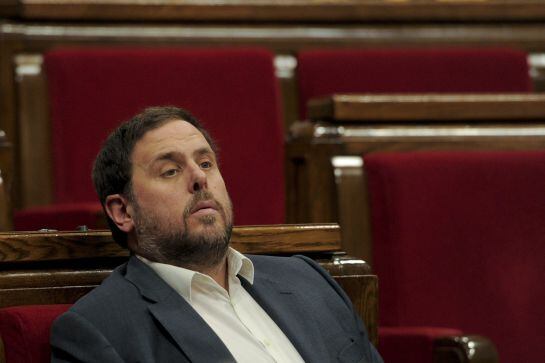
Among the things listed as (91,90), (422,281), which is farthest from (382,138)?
(91,90)

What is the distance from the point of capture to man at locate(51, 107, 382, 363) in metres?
0.37

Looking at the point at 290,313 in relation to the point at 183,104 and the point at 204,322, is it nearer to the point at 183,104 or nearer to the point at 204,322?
the point at 204,322

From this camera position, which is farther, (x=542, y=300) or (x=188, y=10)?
(x=188, y=10)

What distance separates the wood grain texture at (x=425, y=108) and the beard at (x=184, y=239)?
153 mm

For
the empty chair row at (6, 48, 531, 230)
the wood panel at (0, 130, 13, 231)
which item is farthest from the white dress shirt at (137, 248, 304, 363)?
the empty chair row at (6, 48, 531, 230)

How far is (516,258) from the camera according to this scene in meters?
0.53

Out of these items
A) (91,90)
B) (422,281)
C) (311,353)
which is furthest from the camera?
(91,90)

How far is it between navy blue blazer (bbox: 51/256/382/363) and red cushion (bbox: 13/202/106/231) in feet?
0.42

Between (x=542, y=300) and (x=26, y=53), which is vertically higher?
(x=26, y=53)

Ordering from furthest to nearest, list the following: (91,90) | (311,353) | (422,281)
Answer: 1. (91,90)
2. (422,281)
3. (311,353)

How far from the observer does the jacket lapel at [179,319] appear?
37 centimetres

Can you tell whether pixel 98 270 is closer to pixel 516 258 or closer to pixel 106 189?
pixel 106 189

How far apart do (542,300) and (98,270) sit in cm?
24

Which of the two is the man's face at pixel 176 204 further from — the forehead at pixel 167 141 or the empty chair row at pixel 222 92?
the empty chair row at pixel 222 92
